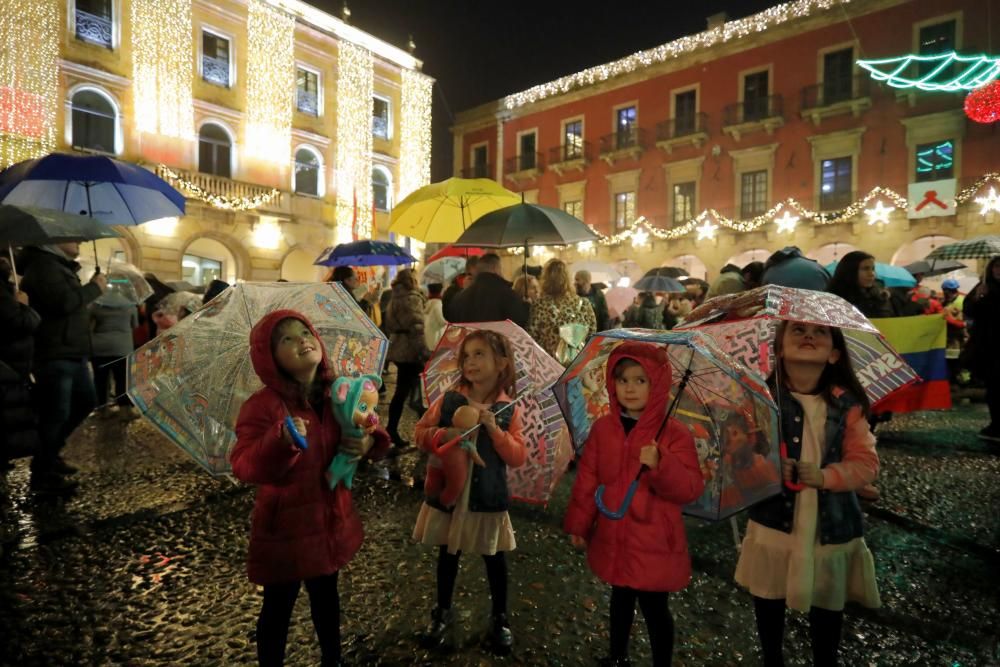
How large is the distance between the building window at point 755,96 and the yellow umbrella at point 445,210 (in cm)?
1815

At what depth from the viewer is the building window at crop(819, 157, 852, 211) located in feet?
63.6

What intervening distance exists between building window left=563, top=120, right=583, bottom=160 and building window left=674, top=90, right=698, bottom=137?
14.4 ft

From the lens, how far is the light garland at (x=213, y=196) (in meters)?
17.6

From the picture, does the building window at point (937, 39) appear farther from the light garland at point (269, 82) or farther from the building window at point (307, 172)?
the light garland at point (269, 82)

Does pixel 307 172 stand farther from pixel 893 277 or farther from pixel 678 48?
pixel 893 277

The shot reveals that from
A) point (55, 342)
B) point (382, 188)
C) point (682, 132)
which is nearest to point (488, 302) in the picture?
point (55, 342)

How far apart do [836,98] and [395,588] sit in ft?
72.7

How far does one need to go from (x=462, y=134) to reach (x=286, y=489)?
3095 cm

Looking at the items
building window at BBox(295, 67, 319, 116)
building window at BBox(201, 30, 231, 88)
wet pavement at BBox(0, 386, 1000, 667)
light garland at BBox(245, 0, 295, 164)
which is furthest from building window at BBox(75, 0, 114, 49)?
wet pavement at BBox(0, 386, 1000, 667)

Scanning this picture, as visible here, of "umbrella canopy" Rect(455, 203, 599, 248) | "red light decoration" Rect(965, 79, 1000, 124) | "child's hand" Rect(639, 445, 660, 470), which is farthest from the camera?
"red light decoration" Rect(965, 79, 1000, 124)

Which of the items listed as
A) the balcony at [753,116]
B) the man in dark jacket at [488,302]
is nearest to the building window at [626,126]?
the balcony at [753,116]

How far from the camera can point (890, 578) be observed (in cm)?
306

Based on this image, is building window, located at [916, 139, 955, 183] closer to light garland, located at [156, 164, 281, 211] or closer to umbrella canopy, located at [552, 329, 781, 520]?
umbrella canopy, located at [552, 329, 781, 520]

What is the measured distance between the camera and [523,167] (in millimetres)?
27672
